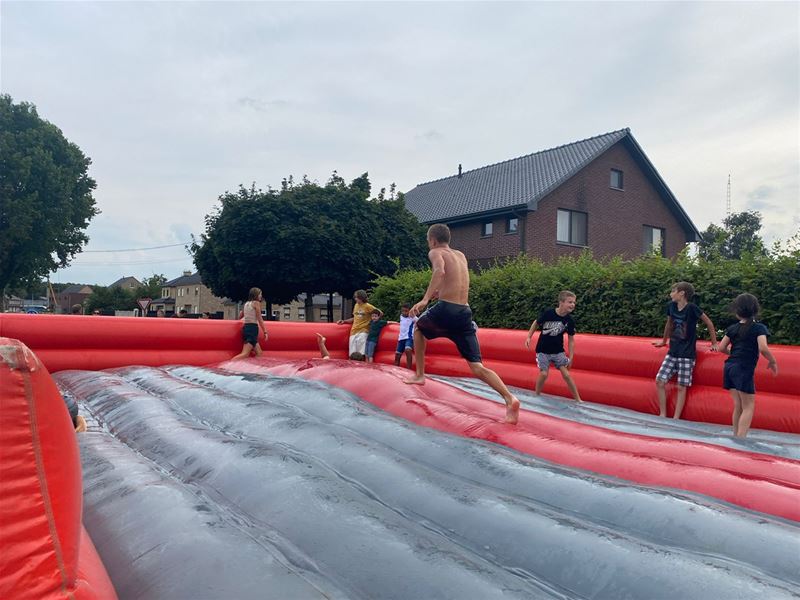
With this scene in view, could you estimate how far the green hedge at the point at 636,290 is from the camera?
6219 mm

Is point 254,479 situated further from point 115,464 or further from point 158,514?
point 115,464

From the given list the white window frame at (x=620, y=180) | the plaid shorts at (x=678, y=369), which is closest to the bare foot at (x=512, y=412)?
the plaid shorts at (x=678, y=369)

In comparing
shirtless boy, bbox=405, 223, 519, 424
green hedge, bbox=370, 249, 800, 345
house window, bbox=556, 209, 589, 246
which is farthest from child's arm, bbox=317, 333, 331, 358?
house window, bbox=556, 209, 589, 246

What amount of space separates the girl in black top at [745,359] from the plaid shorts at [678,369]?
88 centimetres

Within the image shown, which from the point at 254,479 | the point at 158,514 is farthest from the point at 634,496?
the point at 158,514

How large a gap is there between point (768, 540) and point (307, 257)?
1846 centimetres

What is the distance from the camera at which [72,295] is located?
322ft

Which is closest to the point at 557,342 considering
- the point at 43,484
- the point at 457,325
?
the point at 457,325

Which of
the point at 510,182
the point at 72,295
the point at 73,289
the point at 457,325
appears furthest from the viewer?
the point at 73,289

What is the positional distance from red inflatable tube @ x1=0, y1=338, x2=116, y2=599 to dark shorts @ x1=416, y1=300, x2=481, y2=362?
295cm

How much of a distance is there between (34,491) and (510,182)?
22065mm

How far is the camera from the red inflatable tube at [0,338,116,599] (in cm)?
137

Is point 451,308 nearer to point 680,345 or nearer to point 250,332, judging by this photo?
point 680,345

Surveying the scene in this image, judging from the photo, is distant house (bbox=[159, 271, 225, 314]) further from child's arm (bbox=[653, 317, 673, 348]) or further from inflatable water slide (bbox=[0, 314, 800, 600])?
inflatable water slide (bbox=[0, 314, 800, 600])
